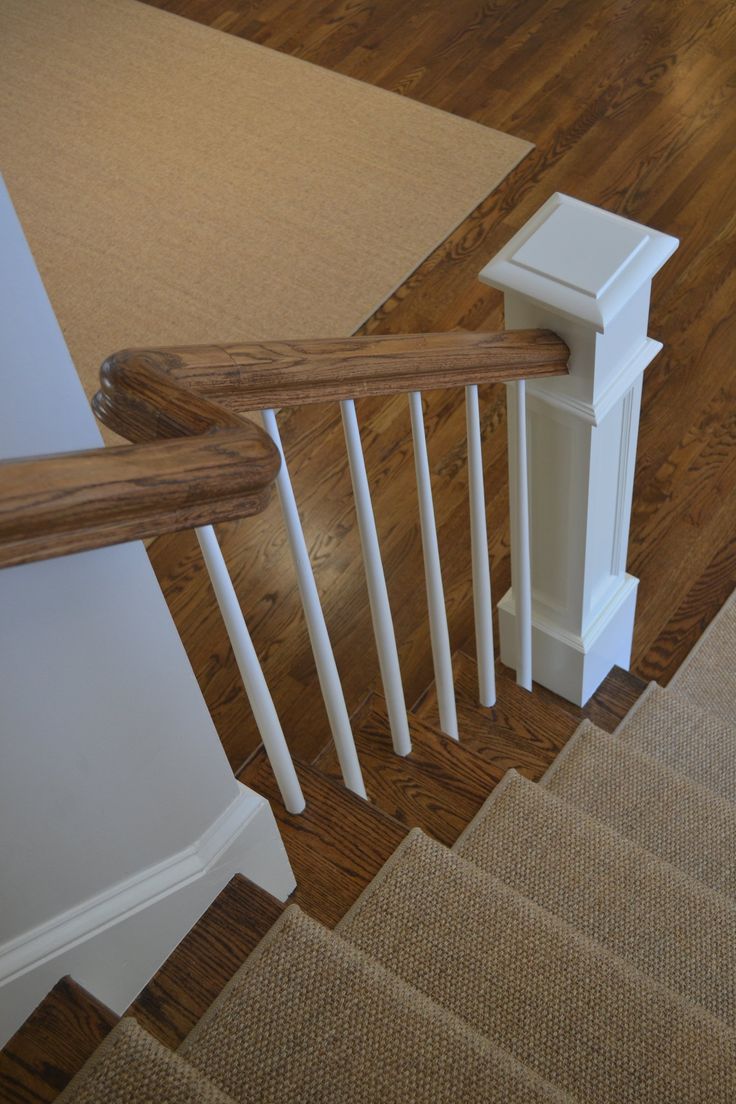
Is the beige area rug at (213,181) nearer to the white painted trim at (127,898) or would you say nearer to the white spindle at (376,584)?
the white spindle at (376,584)

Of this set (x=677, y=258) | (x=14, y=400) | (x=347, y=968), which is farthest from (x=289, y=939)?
(x=677, y=258)

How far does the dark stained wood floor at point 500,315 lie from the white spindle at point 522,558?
43cm

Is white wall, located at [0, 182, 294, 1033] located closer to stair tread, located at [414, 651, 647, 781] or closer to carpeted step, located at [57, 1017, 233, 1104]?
carpeted step, located at [57, 1017, 233, 1104]

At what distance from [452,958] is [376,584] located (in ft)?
1.46

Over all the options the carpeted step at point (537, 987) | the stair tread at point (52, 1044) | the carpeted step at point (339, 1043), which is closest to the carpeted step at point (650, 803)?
the carpeted step at point (537, 987)

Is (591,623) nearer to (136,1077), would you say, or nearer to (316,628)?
(316,628)

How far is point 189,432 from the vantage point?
2.96 ft

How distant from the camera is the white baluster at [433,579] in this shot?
4.39 feet

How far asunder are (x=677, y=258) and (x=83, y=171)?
70.9 inches

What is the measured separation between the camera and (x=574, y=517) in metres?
1.73

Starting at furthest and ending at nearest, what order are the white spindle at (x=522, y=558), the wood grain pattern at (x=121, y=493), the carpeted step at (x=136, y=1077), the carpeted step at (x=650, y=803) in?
the carpeted step at (x=650, y=803) → the white spindle at (x=522, y=558) → the carpeted step at (x=136, y=1077) → the wood grain pattern at (x=121, y=493)

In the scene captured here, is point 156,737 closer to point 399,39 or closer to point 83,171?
point 83,171

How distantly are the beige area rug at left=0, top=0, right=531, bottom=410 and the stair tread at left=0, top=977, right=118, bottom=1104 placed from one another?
83.5 inches

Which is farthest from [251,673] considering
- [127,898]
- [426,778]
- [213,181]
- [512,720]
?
[213,181]
